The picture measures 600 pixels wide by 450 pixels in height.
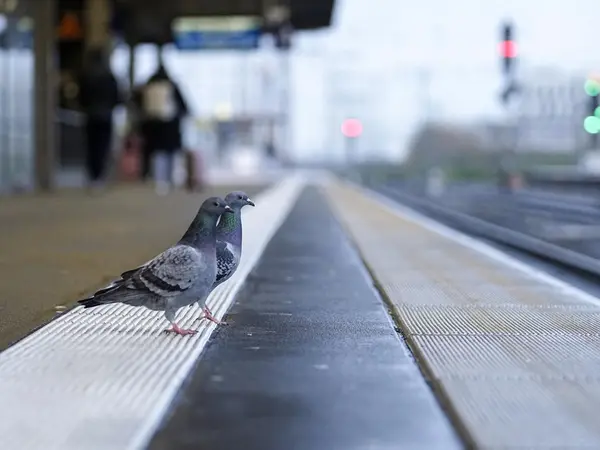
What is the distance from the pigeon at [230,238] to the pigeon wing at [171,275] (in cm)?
23

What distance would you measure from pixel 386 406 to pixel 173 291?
81 centimetres

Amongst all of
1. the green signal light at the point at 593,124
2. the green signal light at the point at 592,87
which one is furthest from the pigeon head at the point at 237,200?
the green signal light at the point at 592,87

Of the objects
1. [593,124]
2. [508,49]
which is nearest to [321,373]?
[593,124]

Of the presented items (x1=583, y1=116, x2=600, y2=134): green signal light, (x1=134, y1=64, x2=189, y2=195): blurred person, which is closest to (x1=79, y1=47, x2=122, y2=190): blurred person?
(x1=134, y1=64, x2=189, y2=195): blurred person

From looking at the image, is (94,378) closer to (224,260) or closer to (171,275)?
(171,275)

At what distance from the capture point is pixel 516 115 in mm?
19609

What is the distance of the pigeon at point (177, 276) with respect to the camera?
2.95 m

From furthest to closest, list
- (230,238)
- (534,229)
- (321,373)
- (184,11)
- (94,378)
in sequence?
(184,11) < (534,229) < (230,238) < (321,373) < (94,378)

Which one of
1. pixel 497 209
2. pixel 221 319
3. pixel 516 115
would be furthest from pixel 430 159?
pixel 221 319

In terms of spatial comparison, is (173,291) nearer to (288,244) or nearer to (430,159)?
(288,244)

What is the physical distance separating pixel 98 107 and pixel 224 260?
11.5m

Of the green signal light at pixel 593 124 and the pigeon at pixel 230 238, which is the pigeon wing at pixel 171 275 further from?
the green signal light at pixel 593 124

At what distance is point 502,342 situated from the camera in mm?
3400

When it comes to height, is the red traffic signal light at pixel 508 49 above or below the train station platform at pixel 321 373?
above
